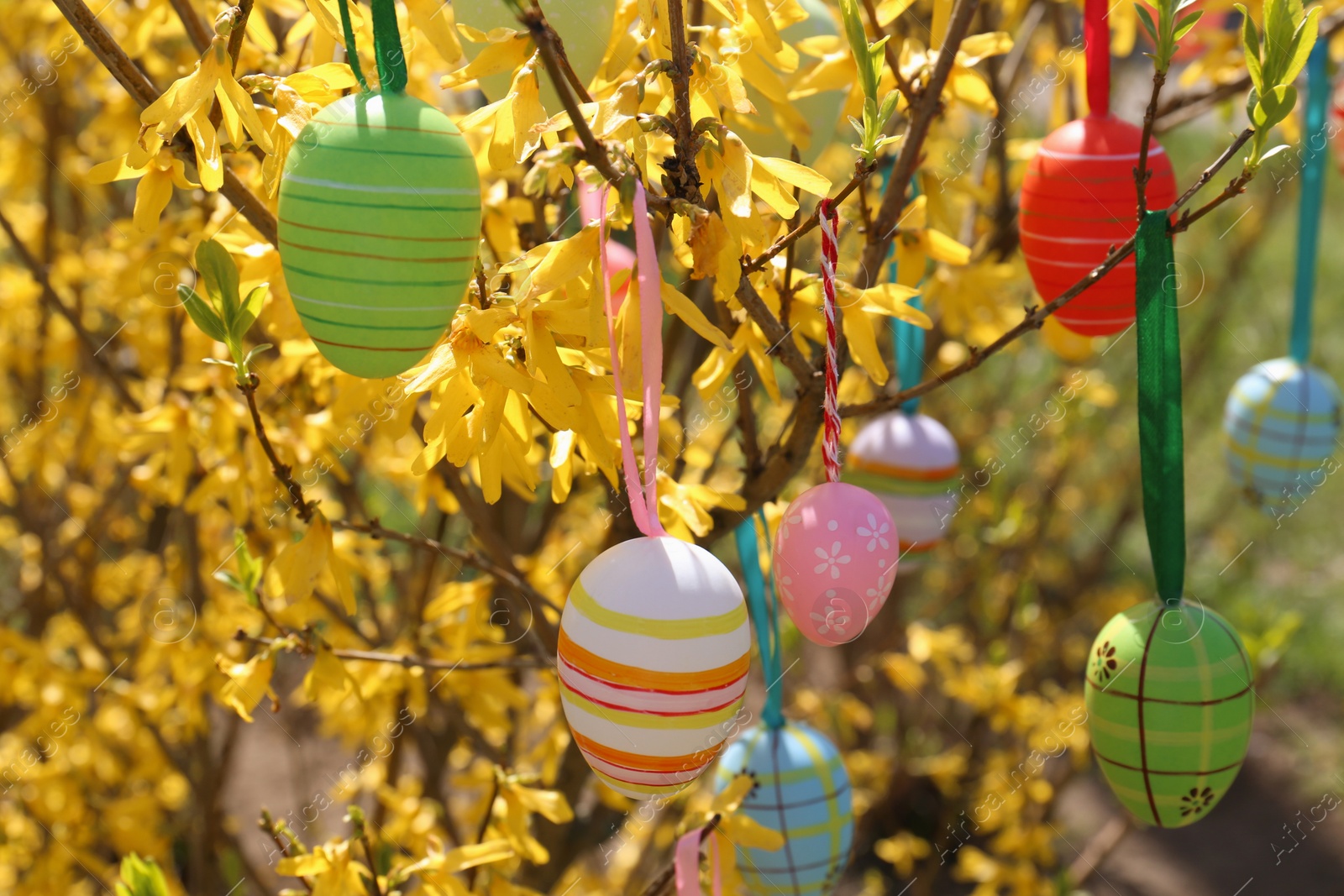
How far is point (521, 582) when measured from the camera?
55.9 inches

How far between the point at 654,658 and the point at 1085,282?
1.83 ft

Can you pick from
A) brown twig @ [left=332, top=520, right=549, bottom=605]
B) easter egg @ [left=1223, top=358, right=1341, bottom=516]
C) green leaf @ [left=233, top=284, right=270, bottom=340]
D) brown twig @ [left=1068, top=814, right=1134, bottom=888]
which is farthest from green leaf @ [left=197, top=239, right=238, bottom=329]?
brown twig @ [left=1068, top=814, right=1134, bottom=888]

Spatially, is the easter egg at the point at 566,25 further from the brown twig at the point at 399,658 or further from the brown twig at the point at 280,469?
the brown twig at the point at 399,658

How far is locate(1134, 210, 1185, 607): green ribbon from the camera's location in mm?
998

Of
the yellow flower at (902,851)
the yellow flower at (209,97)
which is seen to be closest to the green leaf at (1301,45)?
the yellow flower at (209,97)

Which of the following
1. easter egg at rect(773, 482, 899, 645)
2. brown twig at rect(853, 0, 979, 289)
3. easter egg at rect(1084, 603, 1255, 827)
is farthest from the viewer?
brown twig at rect(853, 0, 979, 289)

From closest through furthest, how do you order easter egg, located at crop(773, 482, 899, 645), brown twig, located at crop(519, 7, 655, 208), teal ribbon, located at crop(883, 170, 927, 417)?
1. brown twig, located at crop(519, 7, 655, 208)
2. easter egg, located at crop(773, 482, 899, 645)
3. teal ribbon, located at crop(883, 170, 927, 417)

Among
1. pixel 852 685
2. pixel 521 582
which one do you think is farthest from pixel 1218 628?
pixel 852 685

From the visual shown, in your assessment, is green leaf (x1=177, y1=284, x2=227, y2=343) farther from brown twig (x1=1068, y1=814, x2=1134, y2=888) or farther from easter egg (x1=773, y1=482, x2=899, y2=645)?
brown twig (x1=1068, y1=814, x2=1134, y2=888)

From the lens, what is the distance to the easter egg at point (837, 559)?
95cm

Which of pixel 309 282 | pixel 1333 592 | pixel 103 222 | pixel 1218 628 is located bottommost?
pixel 1333 592

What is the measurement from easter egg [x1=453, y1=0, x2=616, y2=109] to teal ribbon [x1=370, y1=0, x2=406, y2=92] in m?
0.24

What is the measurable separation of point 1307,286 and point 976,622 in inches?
85.5

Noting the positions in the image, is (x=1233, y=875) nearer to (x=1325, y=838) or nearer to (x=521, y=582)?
(x=1325, y=838)
